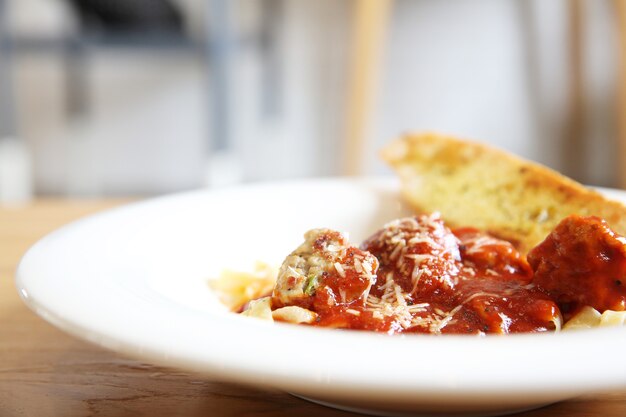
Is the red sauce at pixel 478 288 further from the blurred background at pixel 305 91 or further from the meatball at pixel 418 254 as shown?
the blurred background at pixel 305 91

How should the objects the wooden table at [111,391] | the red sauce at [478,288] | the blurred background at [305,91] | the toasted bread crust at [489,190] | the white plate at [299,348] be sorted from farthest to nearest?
the blurred background at [305,91]
the toasted bread crust at [489,190]
the red sauce at [478,288]
the wooden table at [111,391]
the white plate at [299,348]

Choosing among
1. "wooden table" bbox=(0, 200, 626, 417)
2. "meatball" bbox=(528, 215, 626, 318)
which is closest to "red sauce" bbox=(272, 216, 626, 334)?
"meatball" bbox=(528, 215, 626, 318)

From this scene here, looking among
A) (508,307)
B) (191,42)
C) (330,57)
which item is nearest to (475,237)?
(508,307)

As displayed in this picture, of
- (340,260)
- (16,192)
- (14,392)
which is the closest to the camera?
(14,392)

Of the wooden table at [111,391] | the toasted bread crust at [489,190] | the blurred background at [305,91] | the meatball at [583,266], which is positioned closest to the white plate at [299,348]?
the wooden table at [111,391]

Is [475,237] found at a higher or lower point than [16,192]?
higher

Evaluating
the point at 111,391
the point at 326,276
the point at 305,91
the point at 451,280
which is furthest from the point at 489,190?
the point at 305,91

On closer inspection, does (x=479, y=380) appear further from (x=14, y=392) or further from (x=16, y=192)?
(x=16, y=192)
